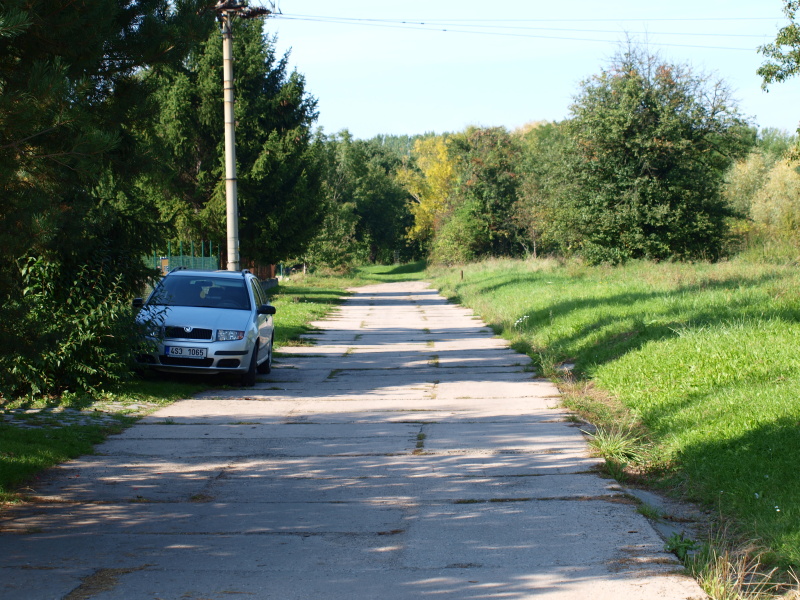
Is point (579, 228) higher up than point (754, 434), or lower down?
higher up

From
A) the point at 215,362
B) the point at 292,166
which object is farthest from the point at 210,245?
the point at 215,362

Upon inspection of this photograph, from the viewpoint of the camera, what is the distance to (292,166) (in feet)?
101

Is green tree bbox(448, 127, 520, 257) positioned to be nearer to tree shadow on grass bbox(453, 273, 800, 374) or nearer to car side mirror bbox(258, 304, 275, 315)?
tree shadow on grass bbox(453, 273, 800, 374)

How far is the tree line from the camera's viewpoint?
17.3ft

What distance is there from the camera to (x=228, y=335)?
1149 cm

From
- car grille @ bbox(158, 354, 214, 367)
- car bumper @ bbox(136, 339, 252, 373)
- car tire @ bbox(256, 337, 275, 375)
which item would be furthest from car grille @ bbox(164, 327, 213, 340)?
car tire @ bbox(256, 337, 275, 375)

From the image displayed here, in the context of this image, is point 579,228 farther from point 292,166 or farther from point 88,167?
point 88,167

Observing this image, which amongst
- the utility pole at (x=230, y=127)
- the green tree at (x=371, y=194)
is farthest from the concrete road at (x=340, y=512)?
the green tree at (x=371, y=194)

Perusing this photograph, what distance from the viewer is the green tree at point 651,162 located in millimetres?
31828

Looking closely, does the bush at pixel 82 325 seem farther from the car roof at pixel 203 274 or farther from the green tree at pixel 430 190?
the green tree at pixel 430 190

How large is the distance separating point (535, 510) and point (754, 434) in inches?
88.6

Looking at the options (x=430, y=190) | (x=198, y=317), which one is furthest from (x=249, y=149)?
(x=430, y=190)

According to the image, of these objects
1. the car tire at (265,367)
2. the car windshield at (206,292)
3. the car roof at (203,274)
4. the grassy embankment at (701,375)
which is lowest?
the car tire at (265,367)

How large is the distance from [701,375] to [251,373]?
629 cm
